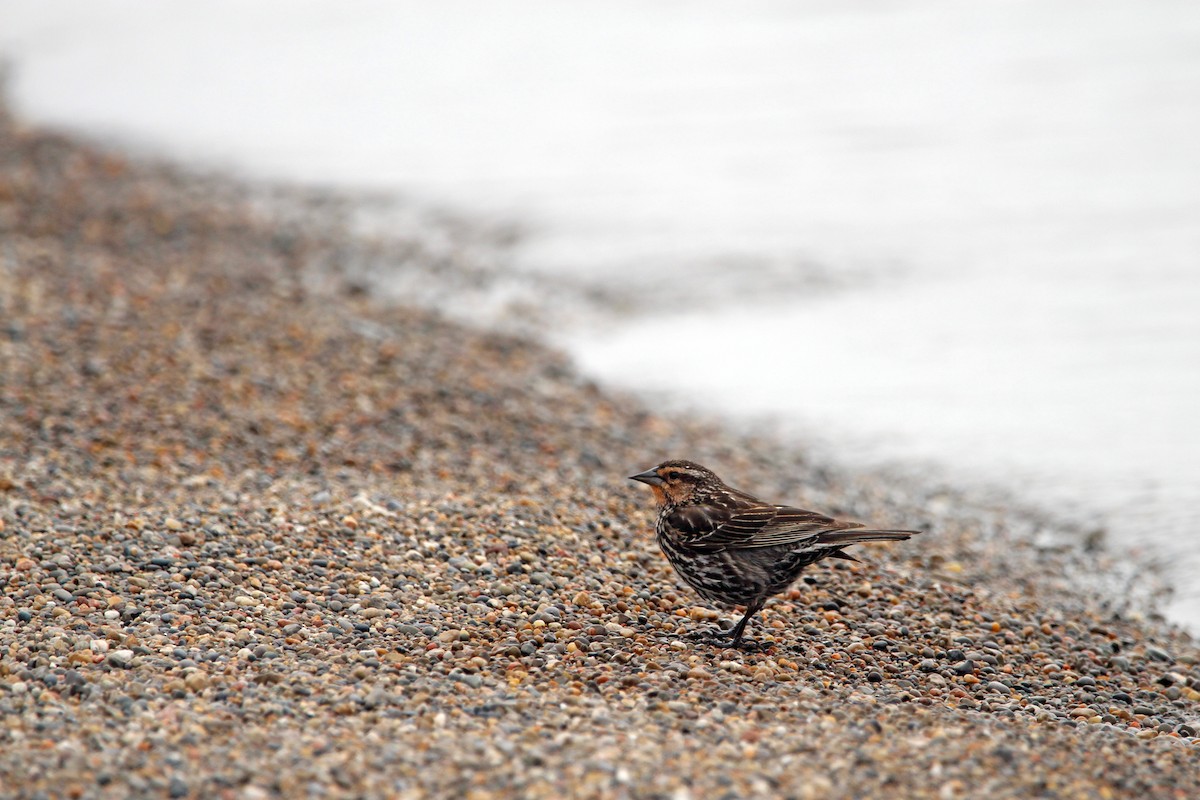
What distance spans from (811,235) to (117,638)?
10.6 meters

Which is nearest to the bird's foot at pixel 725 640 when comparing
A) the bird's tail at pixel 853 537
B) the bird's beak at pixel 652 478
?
the bird's tail at pixel 853 537

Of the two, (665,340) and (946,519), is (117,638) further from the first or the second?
(665,340)

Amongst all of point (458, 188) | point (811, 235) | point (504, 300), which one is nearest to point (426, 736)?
point (504, 300)

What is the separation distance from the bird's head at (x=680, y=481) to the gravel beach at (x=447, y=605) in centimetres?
54

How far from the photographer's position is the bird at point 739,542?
5.67m

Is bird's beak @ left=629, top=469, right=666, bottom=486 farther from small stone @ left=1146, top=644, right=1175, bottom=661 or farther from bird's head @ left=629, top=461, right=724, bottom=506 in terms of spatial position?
small stone @ left=1146, top=644, right=1175, bottom=661

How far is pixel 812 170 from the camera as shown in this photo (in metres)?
A: 16.9

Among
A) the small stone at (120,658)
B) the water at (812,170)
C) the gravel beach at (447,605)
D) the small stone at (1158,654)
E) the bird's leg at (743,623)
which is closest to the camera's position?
the gravel beach at (447,605)

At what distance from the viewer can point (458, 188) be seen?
16250 millimetres

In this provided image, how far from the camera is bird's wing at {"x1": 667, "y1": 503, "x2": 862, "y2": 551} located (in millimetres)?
5684

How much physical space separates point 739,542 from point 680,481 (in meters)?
0.48

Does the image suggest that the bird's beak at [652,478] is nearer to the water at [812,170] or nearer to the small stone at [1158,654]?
the small stone at [1158,654]

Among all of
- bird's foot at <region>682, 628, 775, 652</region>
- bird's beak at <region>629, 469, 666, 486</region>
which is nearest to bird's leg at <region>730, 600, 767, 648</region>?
bird's foot at <region>682, 628, 775, 652</region>

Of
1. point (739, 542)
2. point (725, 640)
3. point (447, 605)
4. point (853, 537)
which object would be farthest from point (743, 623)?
point (447, 605)
